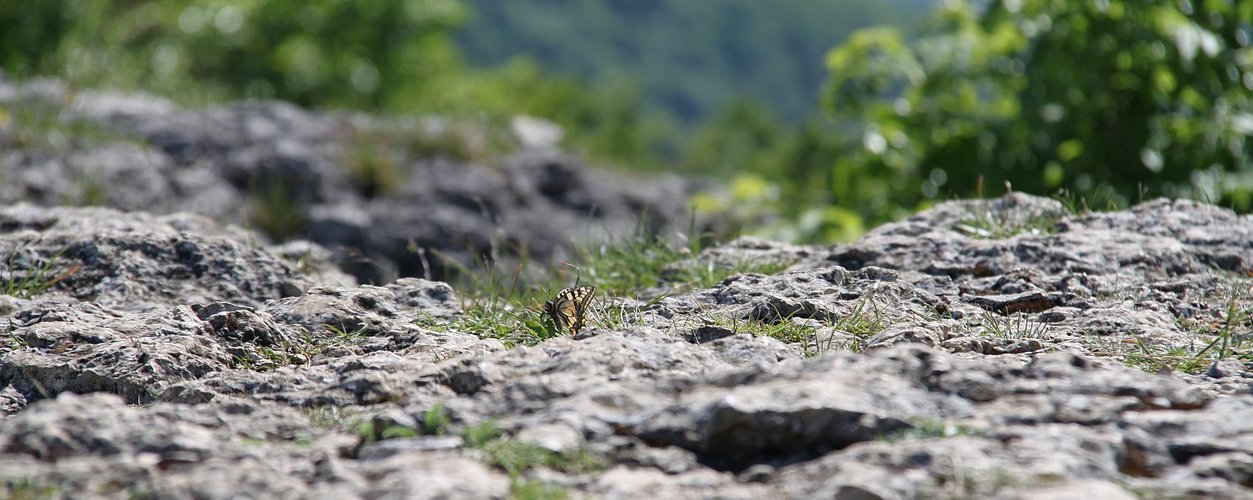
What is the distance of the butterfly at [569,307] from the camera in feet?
10.2

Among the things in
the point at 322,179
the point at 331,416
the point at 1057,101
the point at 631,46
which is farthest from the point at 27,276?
the point at 631,46

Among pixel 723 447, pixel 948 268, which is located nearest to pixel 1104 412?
pixel 723 447

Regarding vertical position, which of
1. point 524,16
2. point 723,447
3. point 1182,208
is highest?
point 524,16

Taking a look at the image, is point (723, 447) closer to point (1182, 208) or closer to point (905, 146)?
point (1182, 208)

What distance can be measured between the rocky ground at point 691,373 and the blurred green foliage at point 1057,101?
222 cm

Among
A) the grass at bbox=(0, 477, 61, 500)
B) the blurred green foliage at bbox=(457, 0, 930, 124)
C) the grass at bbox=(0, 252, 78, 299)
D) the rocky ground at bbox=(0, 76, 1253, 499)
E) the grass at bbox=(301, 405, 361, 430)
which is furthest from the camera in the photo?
the blurred green foliage at bbox=(457, 0, 930, 124)

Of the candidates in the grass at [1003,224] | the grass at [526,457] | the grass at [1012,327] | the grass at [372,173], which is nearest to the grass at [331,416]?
the grass at [526,457]

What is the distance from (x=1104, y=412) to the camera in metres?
2.18

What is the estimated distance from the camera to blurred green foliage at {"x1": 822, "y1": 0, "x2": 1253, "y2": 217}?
5.95 meters

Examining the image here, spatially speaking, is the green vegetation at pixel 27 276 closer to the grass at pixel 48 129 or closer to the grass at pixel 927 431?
the grass at pixel 927 431

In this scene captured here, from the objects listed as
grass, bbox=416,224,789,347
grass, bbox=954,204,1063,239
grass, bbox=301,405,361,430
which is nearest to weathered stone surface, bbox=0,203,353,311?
grass, bbox=416,224,789,347

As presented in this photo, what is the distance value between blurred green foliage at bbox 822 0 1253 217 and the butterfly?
3331 mm

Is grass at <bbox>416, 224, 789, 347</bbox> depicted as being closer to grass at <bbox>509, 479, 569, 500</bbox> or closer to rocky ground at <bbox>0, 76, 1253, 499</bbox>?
rocky ground at <bbox>0, 76, 1253, 499</bbox>

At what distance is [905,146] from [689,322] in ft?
13.6
